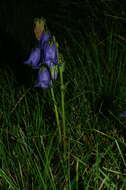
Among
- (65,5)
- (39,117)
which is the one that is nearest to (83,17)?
(65,5)

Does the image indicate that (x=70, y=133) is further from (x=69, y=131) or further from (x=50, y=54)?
(x=50, y=54)

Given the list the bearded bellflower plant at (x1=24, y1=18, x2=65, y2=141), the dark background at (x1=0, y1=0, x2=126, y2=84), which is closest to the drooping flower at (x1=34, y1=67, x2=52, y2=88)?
the bearded bellflower plant at (x1=24, y1=18, x2=65, y2=141)

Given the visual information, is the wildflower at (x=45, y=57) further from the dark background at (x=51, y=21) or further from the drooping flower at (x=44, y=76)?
the dark background at (x=51, y=21)

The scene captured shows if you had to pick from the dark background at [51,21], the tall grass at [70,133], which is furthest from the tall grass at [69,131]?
the dark background at [51,21]

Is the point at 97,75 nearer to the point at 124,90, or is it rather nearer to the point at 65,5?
the point at 124,90

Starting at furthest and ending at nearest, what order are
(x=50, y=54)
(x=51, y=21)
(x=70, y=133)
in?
(x=51, y=21) < (x=70, y=133) < (x=50, y=54)

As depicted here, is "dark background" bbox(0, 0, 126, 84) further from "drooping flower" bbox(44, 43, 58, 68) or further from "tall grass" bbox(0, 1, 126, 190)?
"drooping flower" bbox(44, 43, 58, 68)

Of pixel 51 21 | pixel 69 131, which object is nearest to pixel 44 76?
pixel 69 131

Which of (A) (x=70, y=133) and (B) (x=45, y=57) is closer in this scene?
(B) (x=45, y=57)

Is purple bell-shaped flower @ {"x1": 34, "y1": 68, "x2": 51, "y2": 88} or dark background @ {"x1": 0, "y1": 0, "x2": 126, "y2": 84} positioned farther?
dark background @ {"x1": 0, "y1": 0, "x2": 126, "y2": 84}

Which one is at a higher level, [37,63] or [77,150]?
[37,63]

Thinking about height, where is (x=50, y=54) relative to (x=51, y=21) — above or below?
above
